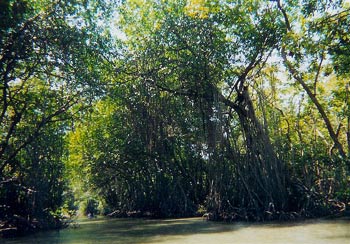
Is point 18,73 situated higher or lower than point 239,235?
higher

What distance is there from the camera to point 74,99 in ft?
40.9

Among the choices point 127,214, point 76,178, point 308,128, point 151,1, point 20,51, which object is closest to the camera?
point 20,51

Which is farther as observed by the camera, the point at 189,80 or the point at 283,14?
the point at 189,80

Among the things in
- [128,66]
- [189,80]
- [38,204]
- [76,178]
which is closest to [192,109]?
[189,80]

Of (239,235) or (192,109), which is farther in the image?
(192,109)

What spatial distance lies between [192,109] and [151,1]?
14.3 ft

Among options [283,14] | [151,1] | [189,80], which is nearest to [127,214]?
[189,80]

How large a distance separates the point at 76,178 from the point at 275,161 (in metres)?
15.7

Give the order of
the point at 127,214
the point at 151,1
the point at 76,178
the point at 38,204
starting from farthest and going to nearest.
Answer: the point at 76,178, the point at 127,214, the point at 151,1, the point at 38,204

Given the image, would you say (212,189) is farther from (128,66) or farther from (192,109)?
(128,66)

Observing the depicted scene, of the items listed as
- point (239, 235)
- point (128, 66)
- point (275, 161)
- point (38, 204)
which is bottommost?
point (239, 235)

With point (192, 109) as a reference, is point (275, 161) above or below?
below

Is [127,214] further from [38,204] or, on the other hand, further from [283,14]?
[283,14]

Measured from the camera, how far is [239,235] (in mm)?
9102
